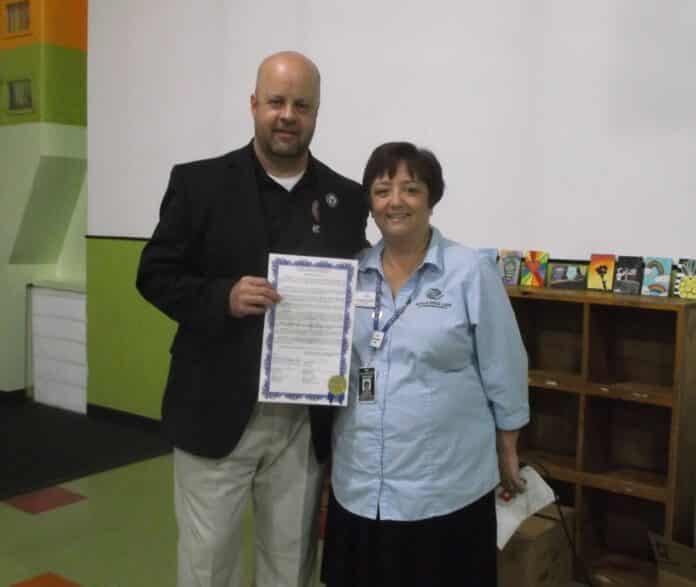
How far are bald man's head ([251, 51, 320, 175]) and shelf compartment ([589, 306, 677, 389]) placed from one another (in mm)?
Result: 1382

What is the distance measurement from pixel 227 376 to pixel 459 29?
2101 mm

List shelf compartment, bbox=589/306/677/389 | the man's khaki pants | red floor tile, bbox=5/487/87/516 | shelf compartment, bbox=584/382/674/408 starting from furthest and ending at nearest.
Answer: red floor tile, bbox=5/487/87/516 < shelf compartment, bbox=589/306/677/389 < shelf compartment, bbox=584/382/674/408 < the man's khaki pants

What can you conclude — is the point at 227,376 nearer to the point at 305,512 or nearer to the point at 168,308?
the point at 168,308

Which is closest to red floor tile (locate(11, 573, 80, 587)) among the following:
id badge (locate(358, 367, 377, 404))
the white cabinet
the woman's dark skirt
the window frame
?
the woman's dark skirt

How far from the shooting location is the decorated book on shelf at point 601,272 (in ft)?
8.93

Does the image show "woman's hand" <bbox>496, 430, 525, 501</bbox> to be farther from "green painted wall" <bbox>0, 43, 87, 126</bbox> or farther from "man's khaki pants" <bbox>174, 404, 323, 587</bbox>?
"green painted wall" <bbox>0, 43, 87, 126</bbox>

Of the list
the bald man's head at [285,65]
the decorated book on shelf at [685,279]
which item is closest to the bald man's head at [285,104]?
the bald man's head at [285,65]

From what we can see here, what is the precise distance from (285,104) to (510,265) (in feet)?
5.16

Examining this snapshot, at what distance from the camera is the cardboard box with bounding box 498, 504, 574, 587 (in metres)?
2.41

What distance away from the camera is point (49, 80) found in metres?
5.08

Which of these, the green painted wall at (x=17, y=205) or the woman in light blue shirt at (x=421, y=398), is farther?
the green painted wall at (x=17, y=205)

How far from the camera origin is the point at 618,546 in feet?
9.20

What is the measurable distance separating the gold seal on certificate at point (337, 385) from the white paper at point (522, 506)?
2.01ft

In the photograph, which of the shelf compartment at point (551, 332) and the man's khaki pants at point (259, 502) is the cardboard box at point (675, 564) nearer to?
the shelf compartment at point (551, 332)
